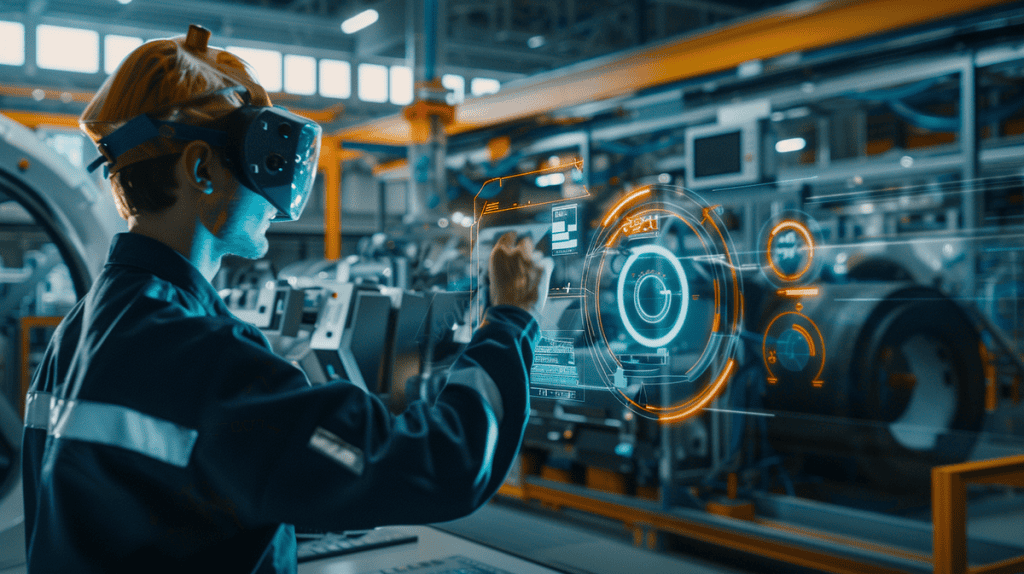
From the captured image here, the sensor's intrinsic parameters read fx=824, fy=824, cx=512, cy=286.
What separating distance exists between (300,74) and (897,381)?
11531 mm

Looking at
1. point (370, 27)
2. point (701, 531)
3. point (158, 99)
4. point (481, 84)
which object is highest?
point (481, 84)

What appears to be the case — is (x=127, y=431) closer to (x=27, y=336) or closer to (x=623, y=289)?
(x=623, y=289)

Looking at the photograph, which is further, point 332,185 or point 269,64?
point 269,64

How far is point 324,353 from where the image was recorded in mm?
2738

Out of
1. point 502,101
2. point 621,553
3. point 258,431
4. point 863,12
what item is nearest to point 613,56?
point 502,101

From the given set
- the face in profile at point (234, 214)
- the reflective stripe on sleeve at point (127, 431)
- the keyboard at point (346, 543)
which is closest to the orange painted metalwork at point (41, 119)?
the keyboard at point (346, 543)

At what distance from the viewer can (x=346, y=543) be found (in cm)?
233

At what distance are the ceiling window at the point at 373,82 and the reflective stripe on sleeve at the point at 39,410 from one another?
1365cm

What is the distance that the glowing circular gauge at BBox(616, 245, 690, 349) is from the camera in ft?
6.49

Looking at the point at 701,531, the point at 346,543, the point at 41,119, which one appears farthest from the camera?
the point at 41,119

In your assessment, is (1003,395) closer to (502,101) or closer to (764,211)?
(764,211)

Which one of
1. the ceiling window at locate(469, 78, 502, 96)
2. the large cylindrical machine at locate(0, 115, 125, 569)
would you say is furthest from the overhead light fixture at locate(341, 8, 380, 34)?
the large cylindrical machine at locate(0, 115, 125, 569)

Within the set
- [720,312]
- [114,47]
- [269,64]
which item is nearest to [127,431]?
[720,312]

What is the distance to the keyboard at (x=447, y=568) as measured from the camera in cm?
202
